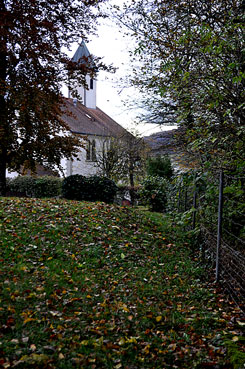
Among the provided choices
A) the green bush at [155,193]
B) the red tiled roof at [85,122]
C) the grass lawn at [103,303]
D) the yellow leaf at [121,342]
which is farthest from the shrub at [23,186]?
the yellow leaf at [121,342]

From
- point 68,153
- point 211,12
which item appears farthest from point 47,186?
point 211,12

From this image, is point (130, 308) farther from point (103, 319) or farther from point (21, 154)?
point (21, 154)

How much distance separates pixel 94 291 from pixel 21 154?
7.95 meters

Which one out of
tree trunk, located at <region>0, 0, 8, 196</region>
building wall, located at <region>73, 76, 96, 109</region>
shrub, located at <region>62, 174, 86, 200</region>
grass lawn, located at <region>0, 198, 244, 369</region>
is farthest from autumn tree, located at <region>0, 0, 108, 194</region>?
building wall, located at <region>73, 76, 96, 109</region>

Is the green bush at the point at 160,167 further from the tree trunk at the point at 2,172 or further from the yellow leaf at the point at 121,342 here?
the yellow leaf at the point at 121,342

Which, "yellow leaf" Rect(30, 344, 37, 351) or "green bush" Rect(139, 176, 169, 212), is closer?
"yellow leaf" Rect(30, 344, 37, 351)

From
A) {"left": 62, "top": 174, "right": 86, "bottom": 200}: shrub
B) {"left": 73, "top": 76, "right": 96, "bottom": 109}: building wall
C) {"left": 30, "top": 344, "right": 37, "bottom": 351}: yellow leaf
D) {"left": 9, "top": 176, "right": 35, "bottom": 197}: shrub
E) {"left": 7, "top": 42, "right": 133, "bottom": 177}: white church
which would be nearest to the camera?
{"left": 30, "top": 344, "right": 37, "bottom": 351}: yellow leaf

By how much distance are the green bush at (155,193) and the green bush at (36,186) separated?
15.3ft

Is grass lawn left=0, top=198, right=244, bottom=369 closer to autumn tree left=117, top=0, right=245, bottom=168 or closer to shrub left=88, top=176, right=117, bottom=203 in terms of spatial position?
autumn tree left=117, top=0, right=245, bottom=168

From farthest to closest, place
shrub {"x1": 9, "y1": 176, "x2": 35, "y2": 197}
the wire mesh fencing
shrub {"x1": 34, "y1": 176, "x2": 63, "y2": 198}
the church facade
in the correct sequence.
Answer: the church facade < shrub {"x1": 9, "y1": 176, "x2": 35, "y2": 197} < shrub {"x1": 34, "y1": 176, "x2": 63, "y2": 198} < the wire mesh fencing

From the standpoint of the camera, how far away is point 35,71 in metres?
10.6

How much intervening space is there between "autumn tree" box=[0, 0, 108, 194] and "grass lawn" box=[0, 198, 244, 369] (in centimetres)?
422

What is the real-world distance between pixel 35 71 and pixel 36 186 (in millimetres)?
7077

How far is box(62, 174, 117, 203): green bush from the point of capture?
13328 millimetres
